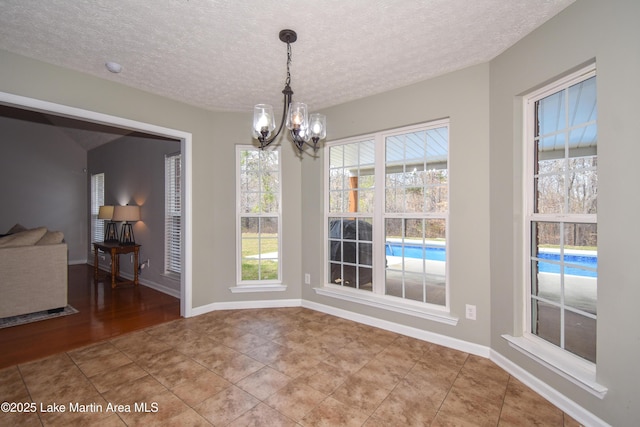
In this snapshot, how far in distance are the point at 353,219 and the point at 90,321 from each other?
3.43 metres

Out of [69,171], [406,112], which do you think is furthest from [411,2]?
[69,171]

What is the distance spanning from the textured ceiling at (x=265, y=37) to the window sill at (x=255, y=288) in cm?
251

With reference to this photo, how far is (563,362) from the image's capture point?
75.9 inches

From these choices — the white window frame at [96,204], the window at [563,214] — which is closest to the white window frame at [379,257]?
the window at [563,214]

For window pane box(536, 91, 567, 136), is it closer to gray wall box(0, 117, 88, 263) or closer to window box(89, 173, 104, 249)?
window box(89, 173, 104, 249)

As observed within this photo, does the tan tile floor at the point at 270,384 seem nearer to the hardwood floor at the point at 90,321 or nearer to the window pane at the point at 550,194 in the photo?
the hardwood floor at the point at 90,321

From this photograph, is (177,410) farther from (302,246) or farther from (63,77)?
(63,77)

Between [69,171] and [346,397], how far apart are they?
8.37 meters

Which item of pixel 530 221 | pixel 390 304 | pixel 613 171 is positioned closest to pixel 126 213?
pixel 390 304

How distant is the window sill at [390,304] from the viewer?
9.25 feet

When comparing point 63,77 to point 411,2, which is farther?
point 63,77

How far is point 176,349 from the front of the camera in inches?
108

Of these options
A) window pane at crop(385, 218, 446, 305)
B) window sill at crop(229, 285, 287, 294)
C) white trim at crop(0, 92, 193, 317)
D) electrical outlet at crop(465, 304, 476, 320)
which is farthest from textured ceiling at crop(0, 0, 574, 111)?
window sill at crop(229, 285, 287, 294)

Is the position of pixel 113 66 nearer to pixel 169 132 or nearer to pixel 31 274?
pixel 169 132
